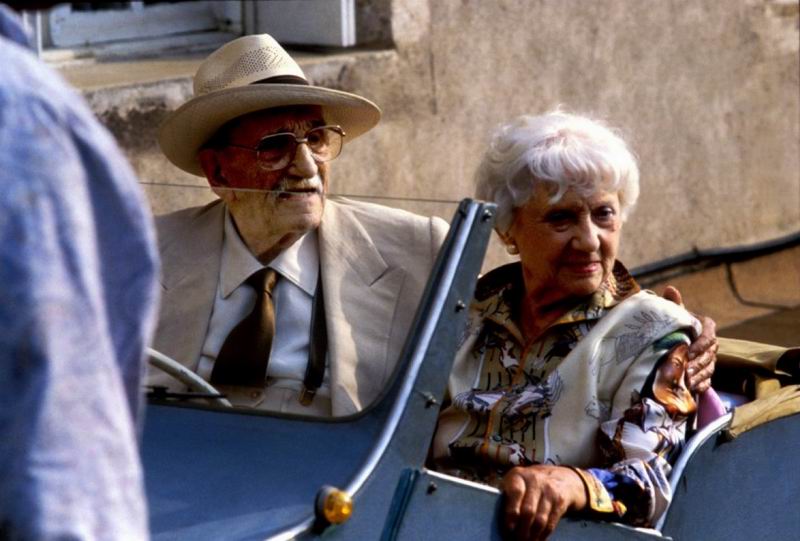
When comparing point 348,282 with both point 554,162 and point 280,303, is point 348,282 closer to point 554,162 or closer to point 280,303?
point 280,303

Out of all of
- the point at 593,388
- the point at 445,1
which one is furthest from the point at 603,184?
the point at 445,1

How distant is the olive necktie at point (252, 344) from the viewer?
2717 millimetres

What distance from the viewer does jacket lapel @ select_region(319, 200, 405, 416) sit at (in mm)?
2508

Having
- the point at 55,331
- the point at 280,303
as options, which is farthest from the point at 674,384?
the point at 55,331

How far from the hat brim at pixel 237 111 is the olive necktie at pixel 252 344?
0.39m

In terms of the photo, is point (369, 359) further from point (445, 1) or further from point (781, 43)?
point (781, 43)

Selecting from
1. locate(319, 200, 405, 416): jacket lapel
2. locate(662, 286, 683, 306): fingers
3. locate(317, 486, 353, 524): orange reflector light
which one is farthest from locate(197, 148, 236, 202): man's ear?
locate(317, 486, 353, 524): orange reflector light

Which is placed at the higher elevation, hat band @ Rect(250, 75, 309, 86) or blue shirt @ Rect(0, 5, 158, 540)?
hat band @ Rect(250, 75, 309, 86)

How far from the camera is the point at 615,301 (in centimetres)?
313

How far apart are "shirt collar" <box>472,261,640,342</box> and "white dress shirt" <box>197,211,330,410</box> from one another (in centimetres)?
41

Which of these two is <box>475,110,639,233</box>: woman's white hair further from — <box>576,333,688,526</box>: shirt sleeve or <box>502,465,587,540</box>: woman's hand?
<box>502,465,587,540</box>: woman's hand

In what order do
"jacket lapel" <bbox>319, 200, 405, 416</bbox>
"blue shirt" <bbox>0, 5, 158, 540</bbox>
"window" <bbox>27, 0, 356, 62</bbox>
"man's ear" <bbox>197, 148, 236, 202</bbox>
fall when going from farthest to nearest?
"window" <bbox>27, 0, 356, 62</bbox> → "man's ear" <bbox>197, 148, 236, 202</bbox> → "jacket lapel" <bbox>319, 200, 405, 416</bbox> → "blue shirt" <bbox>0, 5, 158, 540</bbox>

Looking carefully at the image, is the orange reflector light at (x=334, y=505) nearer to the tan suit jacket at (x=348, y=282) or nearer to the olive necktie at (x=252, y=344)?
the tan suit jacket at (x=348, y=282)

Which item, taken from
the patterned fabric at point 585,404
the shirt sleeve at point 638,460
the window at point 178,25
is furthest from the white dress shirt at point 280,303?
the window at point 178,25
